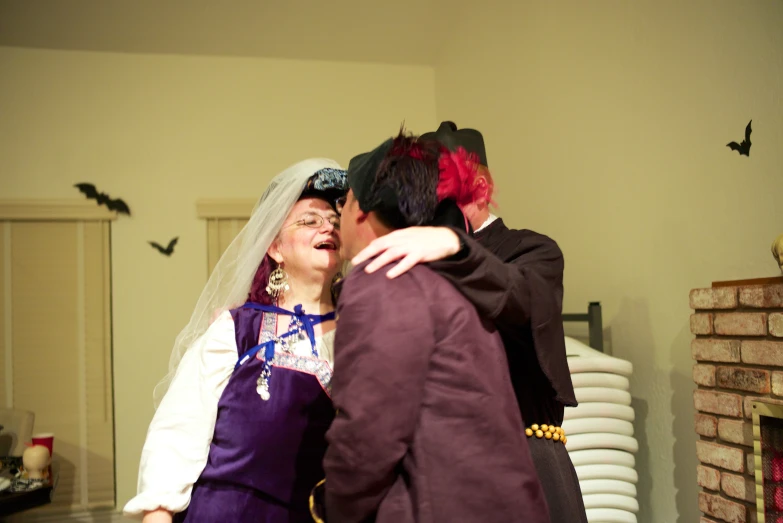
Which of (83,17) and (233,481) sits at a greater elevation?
(83,17)

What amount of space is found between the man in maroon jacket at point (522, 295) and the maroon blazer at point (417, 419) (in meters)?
0.04

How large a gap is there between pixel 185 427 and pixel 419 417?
74cm

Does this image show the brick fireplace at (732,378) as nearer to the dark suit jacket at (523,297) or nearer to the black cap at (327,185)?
the dark suit jacket at (523,297)

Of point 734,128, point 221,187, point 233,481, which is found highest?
point 221,187

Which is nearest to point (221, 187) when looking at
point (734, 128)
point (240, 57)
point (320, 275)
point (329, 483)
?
point (240, 57)

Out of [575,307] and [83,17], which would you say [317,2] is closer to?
[83,17]

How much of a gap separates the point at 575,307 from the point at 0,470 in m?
2.90

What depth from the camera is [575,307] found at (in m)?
3.01

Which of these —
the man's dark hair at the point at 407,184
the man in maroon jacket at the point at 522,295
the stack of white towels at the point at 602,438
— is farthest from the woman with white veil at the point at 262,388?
the stack of white towels at the point at 602,438

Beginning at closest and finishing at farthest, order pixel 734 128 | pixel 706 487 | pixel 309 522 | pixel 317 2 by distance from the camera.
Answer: pixel 309 522, pixel 706 487, pixel 734 128, pixel 317 2

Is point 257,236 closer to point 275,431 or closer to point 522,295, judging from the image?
point 275,431

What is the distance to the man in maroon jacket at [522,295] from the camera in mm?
Result: 1042

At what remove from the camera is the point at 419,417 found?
0.98m

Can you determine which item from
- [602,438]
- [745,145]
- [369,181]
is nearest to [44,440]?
[602,438]
